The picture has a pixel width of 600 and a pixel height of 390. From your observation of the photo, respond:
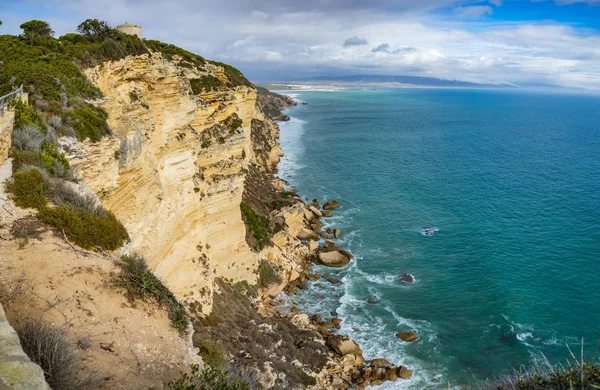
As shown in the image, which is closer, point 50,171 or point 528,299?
point 50,171

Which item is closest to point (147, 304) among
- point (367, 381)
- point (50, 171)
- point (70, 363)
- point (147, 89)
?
point (70, 363)

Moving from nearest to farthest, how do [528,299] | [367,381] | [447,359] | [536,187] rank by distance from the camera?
[367,381]
[447,359]
[528,299]
[536,187]

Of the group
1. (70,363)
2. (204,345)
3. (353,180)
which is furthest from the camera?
(353,180)

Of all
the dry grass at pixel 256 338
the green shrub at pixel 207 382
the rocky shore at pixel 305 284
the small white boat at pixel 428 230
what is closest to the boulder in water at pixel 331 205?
the rocky shore at pixel 305 284

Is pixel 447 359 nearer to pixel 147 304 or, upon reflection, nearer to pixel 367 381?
pixel 367 381

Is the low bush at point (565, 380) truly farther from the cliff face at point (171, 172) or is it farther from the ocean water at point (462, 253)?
the cliff face at point (171, 172)

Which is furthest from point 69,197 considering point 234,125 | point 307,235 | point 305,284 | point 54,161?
point 307,235

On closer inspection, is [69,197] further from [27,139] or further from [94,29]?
[94,29]
